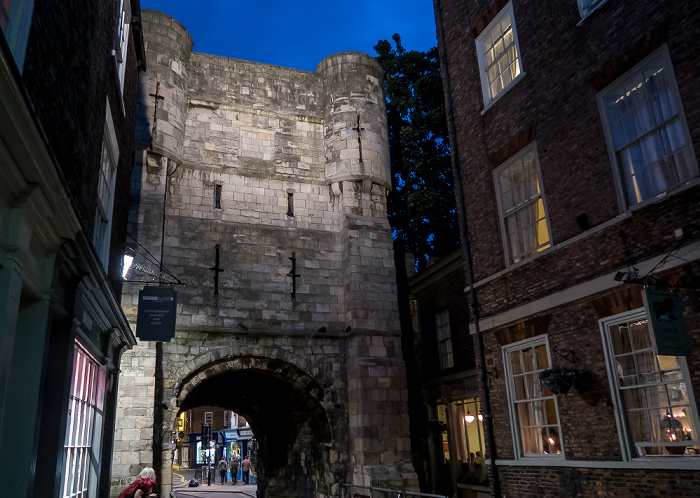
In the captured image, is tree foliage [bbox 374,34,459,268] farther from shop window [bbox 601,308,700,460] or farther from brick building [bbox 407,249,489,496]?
shop window [bbox 601,308,700,460]

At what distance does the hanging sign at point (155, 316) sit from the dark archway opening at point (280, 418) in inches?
171

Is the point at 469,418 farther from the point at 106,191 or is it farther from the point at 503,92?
the point at 106,191

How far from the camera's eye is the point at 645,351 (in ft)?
21.5

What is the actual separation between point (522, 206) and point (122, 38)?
7.26 metres

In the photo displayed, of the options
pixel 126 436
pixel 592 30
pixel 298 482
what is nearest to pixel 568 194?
pixel 592 30

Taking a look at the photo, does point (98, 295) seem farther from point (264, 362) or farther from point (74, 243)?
point (264, 362)

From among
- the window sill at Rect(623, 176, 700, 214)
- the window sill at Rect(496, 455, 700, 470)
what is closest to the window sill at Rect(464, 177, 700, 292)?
the window sill at Rect(623, 176, 700, 214)

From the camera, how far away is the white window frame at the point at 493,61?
931 cm

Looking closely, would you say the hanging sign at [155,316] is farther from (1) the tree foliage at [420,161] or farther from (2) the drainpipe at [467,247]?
(1) the tree foliage at [420,161]

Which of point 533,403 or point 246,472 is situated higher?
point 533,403

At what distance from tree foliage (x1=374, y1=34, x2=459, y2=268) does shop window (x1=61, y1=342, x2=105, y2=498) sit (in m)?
15.7

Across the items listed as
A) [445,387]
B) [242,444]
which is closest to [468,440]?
[445,387]

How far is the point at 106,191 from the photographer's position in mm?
9000

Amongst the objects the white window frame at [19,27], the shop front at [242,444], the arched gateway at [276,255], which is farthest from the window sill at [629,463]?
the shop front at [242,444]
